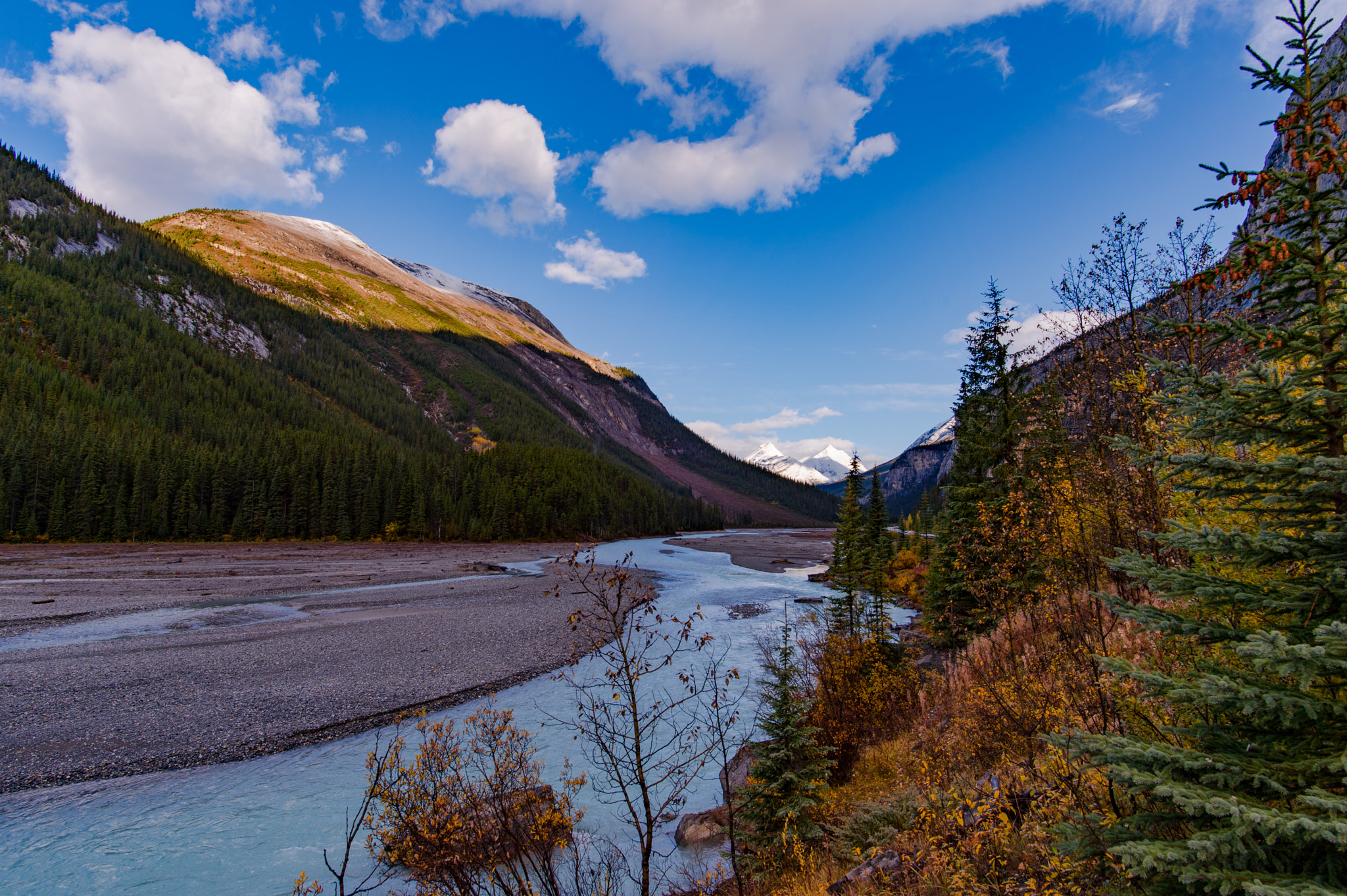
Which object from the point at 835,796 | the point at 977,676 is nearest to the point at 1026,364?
the point at 977,676

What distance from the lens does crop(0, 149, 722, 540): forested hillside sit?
61156 mm

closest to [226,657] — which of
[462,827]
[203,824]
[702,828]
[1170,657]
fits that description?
[203,824]

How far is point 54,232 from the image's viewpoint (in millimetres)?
113500

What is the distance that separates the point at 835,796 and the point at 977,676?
386 cm

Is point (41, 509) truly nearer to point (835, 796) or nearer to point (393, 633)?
point (393, 633)

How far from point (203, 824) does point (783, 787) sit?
37.1ft

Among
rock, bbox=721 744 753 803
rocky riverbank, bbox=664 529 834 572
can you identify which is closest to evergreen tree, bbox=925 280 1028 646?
rock, bbox=721 744 753 803

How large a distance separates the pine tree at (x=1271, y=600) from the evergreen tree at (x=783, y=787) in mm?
5137

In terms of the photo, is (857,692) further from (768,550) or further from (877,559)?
(768,550)

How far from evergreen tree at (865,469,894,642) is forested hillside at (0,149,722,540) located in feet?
215

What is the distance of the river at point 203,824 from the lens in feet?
28.8

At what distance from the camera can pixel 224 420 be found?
274 feet

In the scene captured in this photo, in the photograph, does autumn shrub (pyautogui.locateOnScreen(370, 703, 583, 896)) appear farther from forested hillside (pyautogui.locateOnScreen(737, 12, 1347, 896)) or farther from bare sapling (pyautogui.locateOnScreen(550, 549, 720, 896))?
forested hillside (pyautogui.locateOnScreen(737, 12, 1347, 896))

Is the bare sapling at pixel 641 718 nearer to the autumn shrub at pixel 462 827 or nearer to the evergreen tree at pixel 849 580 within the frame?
the autumn shrub at pixel 462 827
